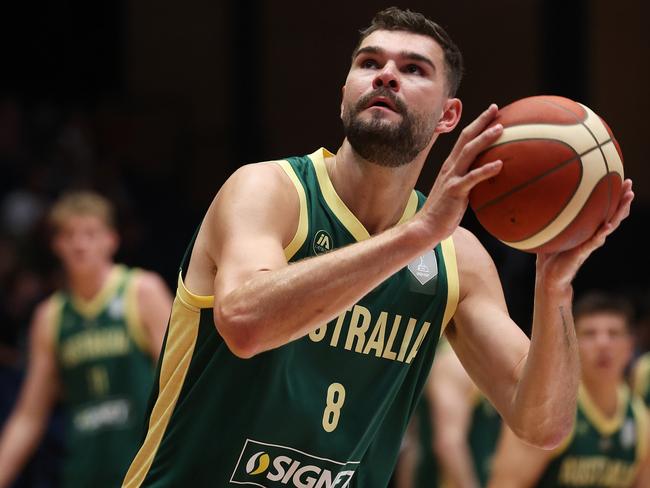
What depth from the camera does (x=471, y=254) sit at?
4.26m

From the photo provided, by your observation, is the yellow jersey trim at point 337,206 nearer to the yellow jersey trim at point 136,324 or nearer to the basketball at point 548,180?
the basketball at point 548,180

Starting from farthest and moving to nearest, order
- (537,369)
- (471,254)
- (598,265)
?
(598,265)
(471,254)
(537,369)

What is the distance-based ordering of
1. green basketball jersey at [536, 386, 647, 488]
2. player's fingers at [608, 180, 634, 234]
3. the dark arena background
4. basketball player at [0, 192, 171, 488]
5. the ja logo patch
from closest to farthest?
player's fingers at [608, 180, 634, 234] → the ja logo patch → green basketball jersey at [536, 386, 647, 488] → basketball player at [0, 192, 171, 488] → the dark arena background

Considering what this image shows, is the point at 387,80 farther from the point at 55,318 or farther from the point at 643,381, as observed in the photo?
the point at 643,381

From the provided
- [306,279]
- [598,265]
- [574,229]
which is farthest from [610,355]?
[598,265]

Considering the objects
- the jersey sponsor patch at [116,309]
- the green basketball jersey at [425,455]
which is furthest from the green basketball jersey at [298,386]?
the green basketball jersey at [425,455]

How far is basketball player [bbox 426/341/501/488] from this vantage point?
8.09 meters

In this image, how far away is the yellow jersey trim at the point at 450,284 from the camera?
4.15m

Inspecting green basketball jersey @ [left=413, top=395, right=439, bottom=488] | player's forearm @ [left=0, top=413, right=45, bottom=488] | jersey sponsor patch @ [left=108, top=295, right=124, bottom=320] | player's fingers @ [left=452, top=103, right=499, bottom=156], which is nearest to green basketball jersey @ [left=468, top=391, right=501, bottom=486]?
green basketball jersey @ [left=413, top=395, right=439, bottom=488]

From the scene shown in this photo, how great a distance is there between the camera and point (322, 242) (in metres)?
3.94

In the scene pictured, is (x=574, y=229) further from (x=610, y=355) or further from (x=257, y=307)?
(x=610, y=355)

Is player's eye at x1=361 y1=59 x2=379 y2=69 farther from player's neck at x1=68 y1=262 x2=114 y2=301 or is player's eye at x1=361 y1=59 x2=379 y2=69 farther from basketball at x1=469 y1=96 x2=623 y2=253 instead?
player's neck at x1=68 y1=262 x2=114 y2=301

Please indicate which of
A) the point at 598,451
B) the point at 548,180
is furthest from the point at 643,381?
the point at 548,180

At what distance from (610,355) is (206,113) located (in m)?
8.78
